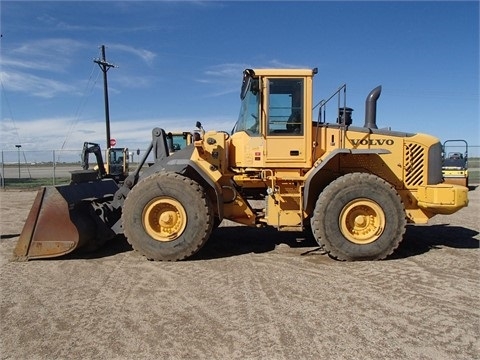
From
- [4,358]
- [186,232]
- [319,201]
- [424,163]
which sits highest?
[424,163]

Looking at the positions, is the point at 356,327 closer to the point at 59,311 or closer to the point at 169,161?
the point at 59,311

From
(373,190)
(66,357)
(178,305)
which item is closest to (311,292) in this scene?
(178,305)

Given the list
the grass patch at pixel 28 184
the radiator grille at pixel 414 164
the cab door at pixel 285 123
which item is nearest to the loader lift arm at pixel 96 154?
the cab door at pixel 285 123

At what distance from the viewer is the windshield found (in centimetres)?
630

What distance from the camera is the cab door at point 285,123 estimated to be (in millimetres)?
6227

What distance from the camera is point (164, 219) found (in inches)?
235

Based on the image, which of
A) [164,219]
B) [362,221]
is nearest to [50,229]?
[164,219]

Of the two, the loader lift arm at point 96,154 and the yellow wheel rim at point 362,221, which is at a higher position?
the loader lift arm at point 96,154

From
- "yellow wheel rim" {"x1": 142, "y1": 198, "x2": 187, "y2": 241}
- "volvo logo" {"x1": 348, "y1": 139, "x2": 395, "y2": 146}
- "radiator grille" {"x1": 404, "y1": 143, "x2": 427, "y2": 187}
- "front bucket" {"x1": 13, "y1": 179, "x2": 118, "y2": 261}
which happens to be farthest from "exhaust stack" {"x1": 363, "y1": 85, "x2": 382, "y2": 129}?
"front bucket" {"x1": 13, "y1": 179, "x2": 118, "y2": 261}

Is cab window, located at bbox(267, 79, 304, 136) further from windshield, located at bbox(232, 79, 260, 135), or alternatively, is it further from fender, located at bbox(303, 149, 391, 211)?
fender, located at bbox(303, 149, 391, 211)

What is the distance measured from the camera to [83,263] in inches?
228

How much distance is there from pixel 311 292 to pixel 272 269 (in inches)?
38.8

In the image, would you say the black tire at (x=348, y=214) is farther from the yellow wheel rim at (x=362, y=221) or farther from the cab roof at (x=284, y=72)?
the cab roof at (x=284, y=72)

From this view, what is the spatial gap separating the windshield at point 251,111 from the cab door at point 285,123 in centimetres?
18
